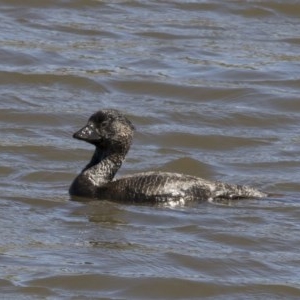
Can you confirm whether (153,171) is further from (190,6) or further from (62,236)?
(190,6)

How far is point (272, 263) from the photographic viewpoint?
11672 millimetres

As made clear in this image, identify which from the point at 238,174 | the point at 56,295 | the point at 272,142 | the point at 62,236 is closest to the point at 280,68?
the point at 272,142

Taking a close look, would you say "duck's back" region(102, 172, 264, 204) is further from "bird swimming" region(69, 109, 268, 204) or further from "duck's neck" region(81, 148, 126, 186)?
"duck's neck" region(81, 148, 126, 186)

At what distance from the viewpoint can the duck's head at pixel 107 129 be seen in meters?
13.8

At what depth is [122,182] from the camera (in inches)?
538

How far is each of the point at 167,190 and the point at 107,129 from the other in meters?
0.83

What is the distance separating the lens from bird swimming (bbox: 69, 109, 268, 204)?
13.5 metres

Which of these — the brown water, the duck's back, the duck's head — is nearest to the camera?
the brown water

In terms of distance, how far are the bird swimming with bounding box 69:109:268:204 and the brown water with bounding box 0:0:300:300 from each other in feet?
0.46

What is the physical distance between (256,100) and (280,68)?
156 centimetres

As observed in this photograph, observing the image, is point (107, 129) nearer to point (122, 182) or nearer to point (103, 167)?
point (103, 167)

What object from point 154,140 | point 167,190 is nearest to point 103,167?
point 167,190

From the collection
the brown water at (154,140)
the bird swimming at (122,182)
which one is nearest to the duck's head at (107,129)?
the bird swimming at (122,182)

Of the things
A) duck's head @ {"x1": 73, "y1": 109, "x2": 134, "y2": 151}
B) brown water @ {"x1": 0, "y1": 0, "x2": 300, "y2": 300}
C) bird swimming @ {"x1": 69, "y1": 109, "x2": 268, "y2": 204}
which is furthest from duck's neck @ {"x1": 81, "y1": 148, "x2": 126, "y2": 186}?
brown water @ {"x1": 0, "y1": 0, "x2": 300, "y2": 300}
